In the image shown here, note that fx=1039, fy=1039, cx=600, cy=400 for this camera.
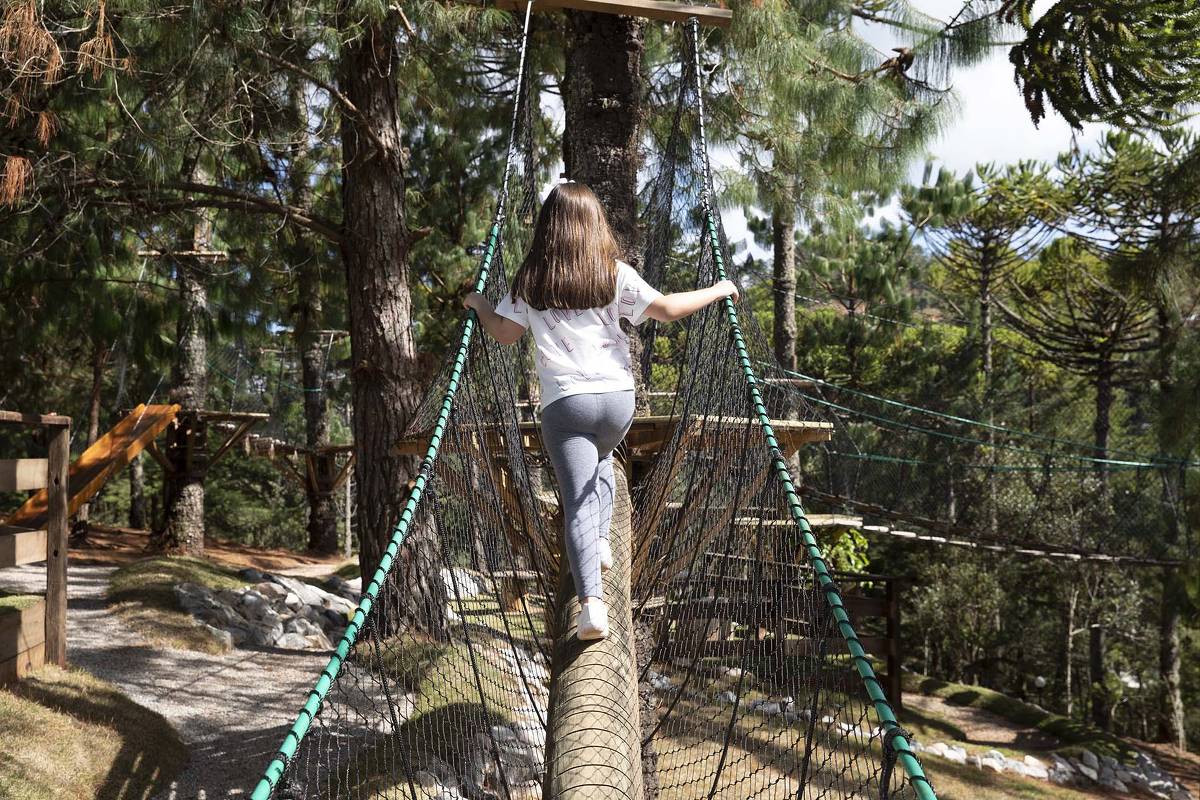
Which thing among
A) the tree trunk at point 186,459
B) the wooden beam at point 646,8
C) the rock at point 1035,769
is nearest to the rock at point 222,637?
the tree trunk at point 186,459

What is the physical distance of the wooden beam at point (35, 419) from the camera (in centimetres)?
306

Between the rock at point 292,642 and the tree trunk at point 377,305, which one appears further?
the rock at point 292,642

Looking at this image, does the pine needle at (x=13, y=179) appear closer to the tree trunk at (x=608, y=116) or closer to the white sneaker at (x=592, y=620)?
the tree trunk at (x=608, y=116)

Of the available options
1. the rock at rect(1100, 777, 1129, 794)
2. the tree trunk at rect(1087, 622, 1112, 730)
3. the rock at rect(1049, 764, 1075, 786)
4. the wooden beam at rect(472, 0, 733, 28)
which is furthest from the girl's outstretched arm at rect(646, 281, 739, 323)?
the tree trunk at rect(1087, 622, 1112, 730)

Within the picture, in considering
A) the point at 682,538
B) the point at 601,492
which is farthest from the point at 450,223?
the point at 601,492

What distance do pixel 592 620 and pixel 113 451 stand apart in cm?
536

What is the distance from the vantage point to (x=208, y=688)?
3912 mm

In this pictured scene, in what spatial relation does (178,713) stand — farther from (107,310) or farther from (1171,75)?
(1171,75)

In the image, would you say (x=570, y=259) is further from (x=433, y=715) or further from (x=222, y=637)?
(x=222, y=637)

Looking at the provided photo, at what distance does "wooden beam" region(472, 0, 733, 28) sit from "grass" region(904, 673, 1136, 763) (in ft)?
22.9

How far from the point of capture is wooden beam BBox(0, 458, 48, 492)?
3121 mm

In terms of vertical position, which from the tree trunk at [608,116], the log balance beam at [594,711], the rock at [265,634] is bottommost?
the rock at [265,634]

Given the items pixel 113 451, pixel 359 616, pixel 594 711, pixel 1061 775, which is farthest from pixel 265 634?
pixel 1061 775

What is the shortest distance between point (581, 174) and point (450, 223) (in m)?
4.82
